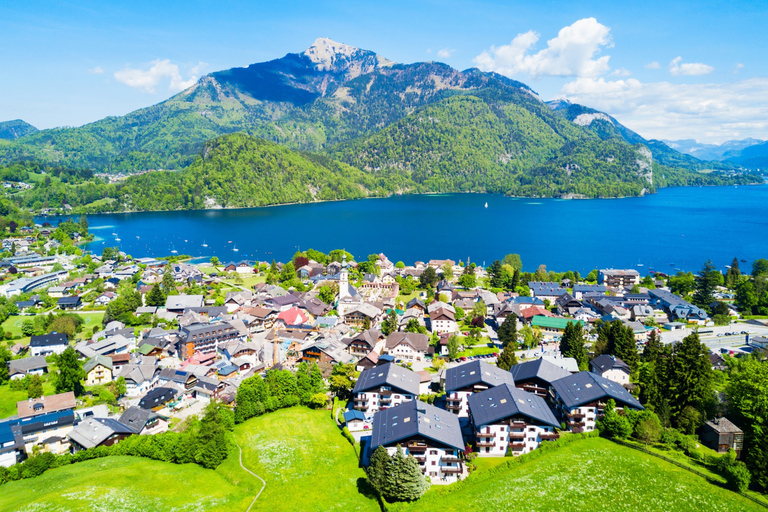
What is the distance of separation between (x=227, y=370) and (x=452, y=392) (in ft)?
73.6

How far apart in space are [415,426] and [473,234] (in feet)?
370

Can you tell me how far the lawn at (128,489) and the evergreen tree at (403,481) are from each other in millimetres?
8295

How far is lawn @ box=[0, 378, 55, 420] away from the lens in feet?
124

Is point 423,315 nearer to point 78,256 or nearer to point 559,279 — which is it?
point 559,279

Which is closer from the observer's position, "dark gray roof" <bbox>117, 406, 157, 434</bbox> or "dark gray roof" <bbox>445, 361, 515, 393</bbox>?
"dark gray roof" <bbox>117, 406, 157, 434</bbox>

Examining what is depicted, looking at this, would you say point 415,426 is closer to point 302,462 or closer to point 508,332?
point 302,462

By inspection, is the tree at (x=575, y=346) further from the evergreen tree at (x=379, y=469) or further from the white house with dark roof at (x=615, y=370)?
the evergreen tree at (x=379, y=469)

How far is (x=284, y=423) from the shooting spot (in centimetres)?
3500

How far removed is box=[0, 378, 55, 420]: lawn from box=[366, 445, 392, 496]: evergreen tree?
32.2 meters

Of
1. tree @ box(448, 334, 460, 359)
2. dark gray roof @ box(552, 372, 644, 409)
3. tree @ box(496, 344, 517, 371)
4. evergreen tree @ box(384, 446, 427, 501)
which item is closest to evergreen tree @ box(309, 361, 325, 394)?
tree @ box(448, 334, 460, 359)

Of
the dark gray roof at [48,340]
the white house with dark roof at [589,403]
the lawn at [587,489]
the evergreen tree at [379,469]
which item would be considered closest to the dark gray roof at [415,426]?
the evergreen tree at [379,469]

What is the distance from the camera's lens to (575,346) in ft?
144

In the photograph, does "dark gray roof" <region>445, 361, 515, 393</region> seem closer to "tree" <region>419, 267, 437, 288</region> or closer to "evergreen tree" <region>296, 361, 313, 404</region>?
"evergreen tree" <region>296, 361, 313, 404</region>

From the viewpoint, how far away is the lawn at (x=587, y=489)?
2402 cm
